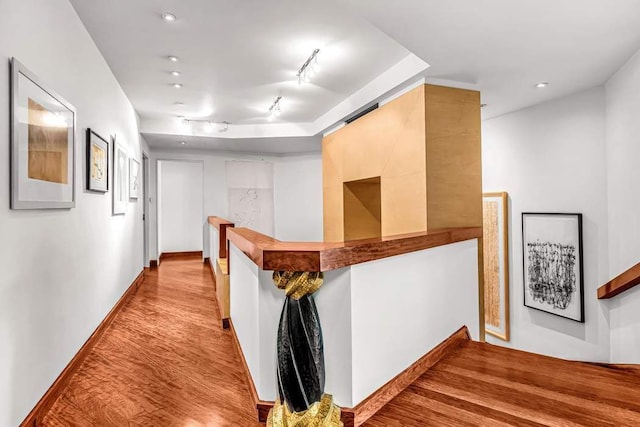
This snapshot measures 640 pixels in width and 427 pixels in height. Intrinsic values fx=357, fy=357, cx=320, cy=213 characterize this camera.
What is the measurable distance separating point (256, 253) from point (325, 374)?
0.66m

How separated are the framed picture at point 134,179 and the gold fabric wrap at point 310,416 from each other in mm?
3896

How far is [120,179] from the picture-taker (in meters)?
3.87

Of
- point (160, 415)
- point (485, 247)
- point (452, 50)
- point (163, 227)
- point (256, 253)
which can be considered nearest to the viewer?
point (256, 253)

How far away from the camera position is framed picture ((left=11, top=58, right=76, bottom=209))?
158cm

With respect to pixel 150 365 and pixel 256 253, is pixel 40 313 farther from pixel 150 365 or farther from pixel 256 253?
pixel 256 253

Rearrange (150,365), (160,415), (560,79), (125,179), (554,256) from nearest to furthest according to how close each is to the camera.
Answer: (160,415)
(150,365)
(560,79)
(554,256)
(125,179)

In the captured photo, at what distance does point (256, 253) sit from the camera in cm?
168

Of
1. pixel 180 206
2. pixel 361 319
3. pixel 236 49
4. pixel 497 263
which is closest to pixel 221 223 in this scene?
pixel 236 49

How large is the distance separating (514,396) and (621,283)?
6.22ft

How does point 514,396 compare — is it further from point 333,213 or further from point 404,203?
point 333,213

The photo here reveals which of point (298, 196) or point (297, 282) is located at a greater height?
point (298, 196)

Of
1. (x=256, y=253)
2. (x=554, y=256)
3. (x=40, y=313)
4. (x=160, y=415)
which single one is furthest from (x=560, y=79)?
(x=40, y=313)

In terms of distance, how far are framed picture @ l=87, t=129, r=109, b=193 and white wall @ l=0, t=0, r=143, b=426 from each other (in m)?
0.08

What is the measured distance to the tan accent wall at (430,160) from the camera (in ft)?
10.5
